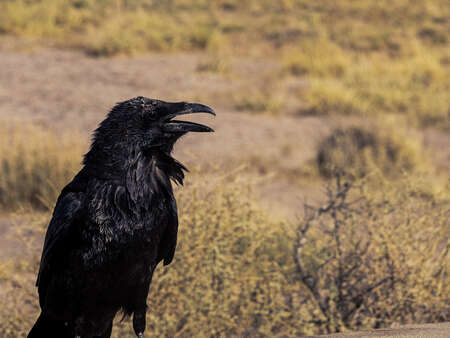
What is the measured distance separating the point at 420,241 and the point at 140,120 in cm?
260

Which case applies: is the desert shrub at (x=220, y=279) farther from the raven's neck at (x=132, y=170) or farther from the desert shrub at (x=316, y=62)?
the desert shrub at (x=316, y=62)

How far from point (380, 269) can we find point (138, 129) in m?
2.35

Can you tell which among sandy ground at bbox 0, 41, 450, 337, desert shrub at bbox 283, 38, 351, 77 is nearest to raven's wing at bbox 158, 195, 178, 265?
sandy ground at bbox 0, 41, 450, 337

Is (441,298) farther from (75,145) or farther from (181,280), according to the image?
(75,145)

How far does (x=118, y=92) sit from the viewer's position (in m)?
13.0

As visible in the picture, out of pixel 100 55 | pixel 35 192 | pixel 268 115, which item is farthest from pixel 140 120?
pixel 100 55

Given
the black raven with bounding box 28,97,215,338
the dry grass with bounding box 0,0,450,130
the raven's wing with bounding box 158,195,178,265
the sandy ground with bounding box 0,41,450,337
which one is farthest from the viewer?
the dry grass with bounding box 0,0,450,130

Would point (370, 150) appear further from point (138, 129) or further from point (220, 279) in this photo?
point (138, 129)

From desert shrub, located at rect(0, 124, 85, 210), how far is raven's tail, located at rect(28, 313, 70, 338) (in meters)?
3.56

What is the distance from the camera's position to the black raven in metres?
3.13

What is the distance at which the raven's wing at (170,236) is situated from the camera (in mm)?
3350

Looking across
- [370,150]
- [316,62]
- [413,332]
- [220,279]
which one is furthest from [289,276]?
[316,62]

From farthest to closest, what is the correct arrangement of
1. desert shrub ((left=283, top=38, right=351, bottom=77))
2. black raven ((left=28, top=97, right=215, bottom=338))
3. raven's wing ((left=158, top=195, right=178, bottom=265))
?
desert shrub ((left=283, top=38, right=351, bottom=77))
raven's wing ((left=158, top=195, right=178, bottom=265))
black raven ((left=28, top=97, right=215, bottom=338))

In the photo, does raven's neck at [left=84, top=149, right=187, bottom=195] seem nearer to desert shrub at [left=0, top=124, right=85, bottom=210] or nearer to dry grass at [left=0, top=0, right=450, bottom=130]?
desert shrub at [left=0, top=124, right=85, bottom=210]
